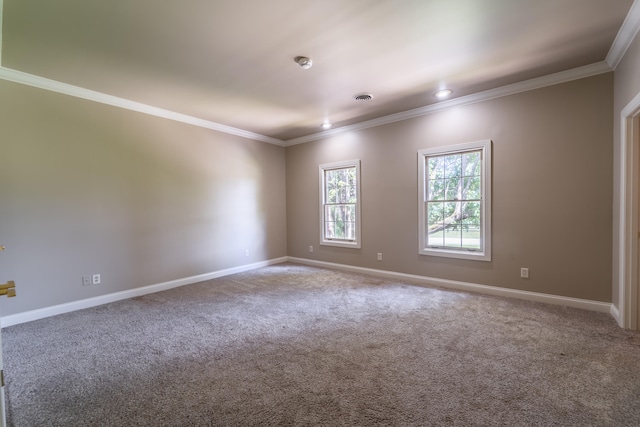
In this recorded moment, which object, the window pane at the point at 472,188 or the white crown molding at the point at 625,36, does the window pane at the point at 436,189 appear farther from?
the white crown molding at the point at 625,36

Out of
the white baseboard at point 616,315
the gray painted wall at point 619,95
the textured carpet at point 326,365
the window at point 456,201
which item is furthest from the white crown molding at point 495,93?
the textured carpet at point 326,365

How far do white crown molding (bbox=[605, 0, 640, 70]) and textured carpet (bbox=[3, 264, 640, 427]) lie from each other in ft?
8.61

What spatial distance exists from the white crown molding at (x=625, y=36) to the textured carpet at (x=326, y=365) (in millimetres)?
2625

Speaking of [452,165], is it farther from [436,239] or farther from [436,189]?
[436,239]

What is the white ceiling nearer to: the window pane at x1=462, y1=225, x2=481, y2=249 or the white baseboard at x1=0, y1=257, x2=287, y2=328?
the window pane at x1=462, y1=225, x2=481, y2=249

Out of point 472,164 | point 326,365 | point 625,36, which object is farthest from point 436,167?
A: point 326,365

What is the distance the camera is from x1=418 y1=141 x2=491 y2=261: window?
386 centimetres

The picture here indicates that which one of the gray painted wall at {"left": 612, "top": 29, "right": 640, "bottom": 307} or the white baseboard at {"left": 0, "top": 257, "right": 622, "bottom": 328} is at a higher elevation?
the gray painted wall at {"left": 612, "top": 29, "right": 640, "bottom": 307}

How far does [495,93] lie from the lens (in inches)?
146

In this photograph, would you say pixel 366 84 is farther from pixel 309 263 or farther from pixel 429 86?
pixel 309 263

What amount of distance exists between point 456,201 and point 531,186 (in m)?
0.89

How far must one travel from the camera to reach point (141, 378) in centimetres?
207

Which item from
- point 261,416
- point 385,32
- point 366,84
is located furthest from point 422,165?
point 261,416

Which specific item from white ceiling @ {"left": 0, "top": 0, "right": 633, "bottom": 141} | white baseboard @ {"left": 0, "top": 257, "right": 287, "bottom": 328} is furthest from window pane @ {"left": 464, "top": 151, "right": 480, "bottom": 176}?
white baseboard @ {"left": 0, "top": 257, "right": 287, "bottom": 328}
